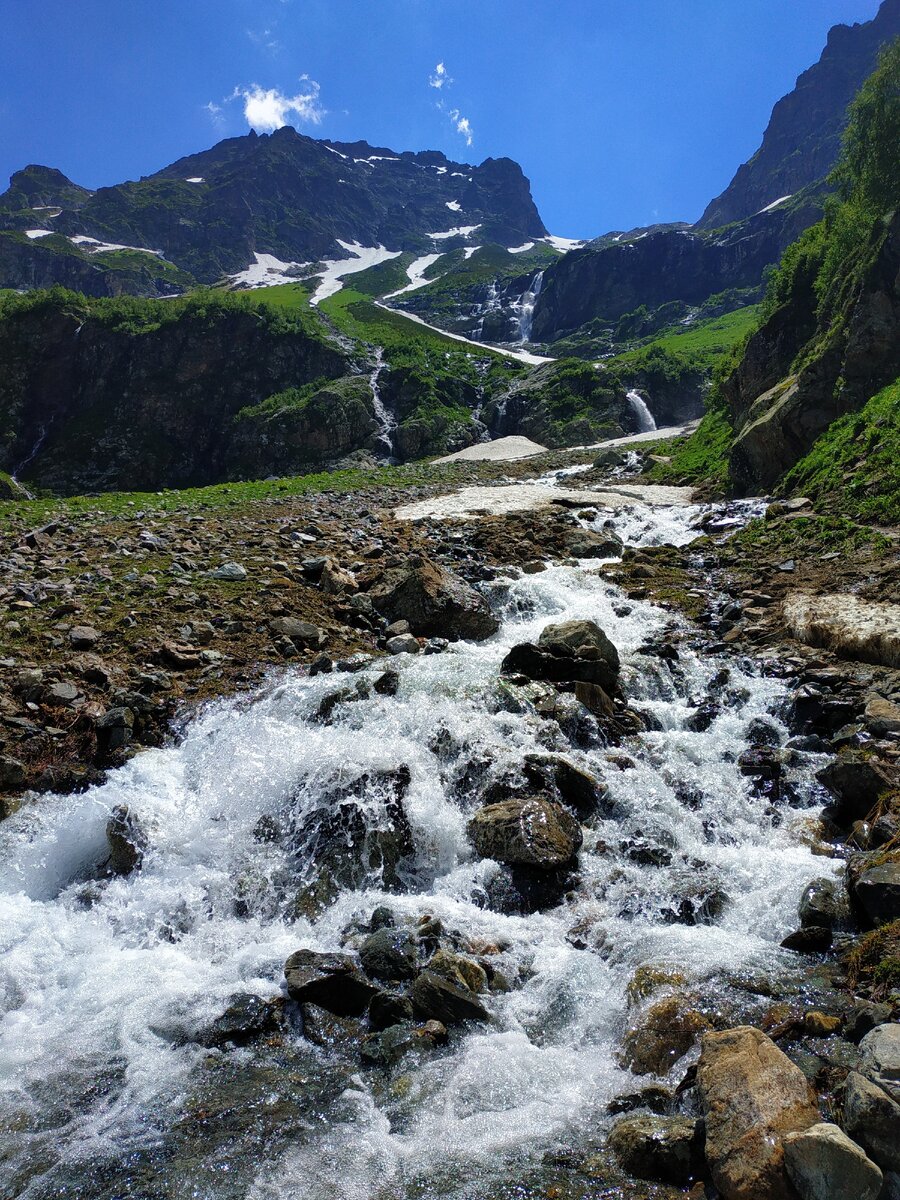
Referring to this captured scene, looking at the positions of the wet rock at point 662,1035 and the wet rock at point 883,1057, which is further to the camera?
the wet rock at point 662,1035

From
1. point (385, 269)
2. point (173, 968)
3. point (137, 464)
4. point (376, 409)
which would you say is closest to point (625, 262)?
point (385, 269)

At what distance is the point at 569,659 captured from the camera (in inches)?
471

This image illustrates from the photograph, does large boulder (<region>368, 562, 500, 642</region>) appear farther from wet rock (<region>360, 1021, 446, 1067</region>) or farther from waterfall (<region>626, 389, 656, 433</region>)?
waterfall (<region>626, 389, 656, 433</region>)

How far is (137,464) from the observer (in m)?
68.3

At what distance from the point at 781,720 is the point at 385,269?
697ft

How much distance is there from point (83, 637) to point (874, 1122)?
11.9 m

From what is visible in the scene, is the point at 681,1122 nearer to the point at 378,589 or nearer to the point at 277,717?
the point at 277,717

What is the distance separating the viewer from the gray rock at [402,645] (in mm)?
13148

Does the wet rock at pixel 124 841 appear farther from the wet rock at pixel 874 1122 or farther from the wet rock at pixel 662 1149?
the wet rock at pixel 874 1122

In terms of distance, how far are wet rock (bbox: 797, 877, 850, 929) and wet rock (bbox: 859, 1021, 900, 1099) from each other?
199cm

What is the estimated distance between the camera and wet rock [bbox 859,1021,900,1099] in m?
4.04

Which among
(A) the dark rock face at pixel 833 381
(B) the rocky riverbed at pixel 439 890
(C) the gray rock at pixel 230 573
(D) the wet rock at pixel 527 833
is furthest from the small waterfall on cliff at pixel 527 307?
(D) the wet rock at pixel 527 833

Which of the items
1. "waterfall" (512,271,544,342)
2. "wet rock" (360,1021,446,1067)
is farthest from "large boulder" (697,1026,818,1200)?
"waterfall" (512,271,544,342)

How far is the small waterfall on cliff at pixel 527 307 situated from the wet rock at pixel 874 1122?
501 ft
